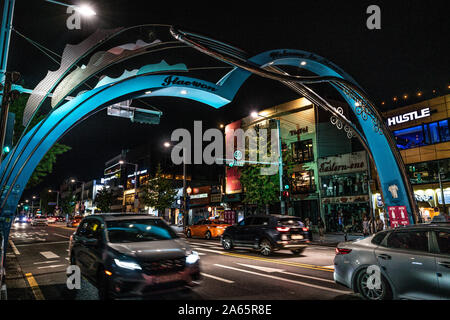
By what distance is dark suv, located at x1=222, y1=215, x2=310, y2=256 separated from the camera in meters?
11.8

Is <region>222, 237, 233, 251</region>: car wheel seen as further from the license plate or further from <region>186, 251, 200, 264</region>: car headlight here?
the license plate

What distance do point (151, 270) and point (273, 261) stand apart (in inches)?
260

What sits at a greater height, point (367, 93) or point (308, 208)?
point (367, 93)

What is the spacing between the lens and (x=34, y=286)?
6.91 m

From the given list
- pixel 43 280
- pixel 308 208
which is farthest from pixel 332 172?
pixel 43 280

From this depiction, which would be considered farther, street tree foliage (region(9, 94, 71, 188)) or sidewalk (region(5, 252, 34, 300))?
street tree foliage (region(9, 94, 71, 188))

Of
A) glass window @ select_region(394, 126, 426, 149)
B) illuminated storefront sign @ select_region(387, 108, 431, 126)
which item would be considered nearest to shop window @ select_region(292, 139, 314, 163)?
illuminated storefront sign @ select_region(387, 108, 431, 126)

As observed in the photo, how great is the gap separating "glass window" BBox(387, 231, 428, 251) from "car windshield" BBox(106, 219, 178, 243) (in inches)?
183

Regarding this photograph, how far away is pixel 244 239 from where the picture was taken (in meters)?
13.2

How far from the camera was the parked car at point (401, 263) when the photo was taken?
14.9ft

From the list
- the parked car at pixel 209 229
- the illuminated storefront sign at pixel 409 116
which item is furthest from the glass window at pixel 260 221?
the illuminated storefront sign at pixel 409 116

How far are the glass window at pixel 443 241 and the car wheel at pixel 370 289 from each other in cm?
110

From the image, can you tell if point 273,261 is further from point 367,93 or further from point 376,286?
point 367,93

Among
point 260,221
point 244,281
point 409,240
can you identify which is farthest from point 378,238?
point 260,221
